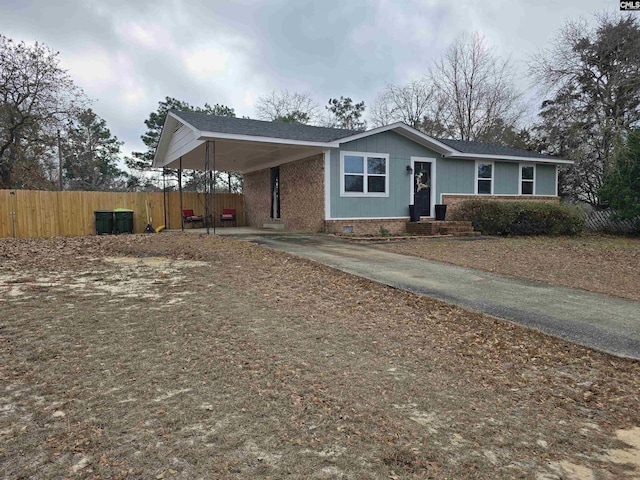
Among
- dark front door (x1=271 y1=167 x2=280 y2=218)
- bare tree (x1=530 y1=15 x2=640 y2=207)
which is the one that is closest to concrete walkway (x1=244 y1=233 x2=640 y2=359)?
dark front door (x1=271 y1=167 x2=280 y2=218)

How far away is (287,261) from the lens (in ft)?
24.9

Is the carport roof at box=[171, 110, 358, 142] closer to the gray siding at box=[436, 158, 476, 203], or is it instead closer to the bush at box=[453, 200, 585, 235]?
the gray siding at box=[436, 158, 476, 203]

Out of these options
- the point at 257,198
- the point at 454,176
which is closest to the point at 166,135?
the point at 257,198

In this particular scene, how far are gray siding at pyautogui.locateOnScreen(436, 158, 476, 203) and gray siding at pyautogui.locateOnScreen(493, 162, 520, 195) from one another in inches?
48.2

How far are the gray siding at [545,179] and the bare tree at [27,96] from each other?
22.2m

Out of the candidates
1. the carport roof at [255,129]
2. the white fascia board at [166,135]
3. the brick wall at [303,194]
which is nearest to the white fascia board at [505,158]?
the carport roof at [255,129]

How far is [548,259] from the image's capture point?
8.98 meters

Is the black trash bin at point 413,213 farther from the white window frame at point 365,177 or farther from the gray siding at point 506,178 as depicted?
the gray siding at point 506,178

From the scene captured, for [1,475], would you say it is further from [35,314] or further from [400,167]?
[400,167]

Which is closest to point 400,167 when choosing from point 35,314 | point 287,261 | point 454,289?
point 287,261

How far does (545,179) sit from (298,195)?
11209mm

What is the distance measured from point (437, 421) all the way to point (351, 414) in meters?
0.53

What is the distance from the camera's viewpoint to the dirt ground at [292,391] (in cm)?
200

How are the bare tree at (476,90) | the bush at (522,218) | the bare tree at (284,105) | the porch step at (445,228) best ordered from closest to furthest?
the porch step at (445,228)
the bush at (522,218)
the bare tree at (476,90)
the bare tree at (284,105)
